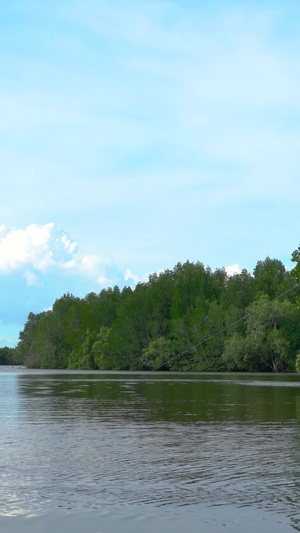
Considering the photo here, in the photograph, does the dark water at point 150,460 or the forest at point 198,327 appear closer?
the dark water at point 150,460

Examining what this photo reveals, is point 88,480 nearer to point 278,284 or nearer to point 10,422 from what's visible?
point 10,422

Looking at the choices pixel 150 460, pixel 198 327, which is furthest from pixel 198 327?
pixel 150 460

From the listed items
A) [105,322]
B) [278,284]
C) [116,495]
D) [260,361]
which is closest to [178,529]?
[116,495]

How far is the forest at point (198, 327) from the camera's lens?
5281 inches

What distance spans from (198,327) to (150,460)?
134 metres

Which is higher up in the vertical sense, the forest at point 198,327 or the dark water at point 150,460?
the forest at point 198,327

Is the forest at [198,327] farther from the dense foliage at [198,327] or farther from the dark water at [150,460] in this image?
the dark water at [150,460]

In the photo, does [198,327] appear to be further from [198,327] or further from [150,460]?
[150,460]

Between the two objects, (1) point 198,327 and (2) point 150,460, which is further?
(1) point 198,327

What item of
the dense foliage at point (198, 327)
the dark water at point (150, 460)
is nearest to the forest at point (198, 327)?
the dense foliage at point (198, 327)

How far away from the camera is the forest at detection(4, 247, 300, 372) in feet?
440

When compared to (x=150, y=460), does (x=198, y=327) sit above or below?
above

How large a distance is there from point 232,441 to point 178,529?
13086 millimetres

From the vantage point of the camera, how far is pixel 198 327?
15688 cm
